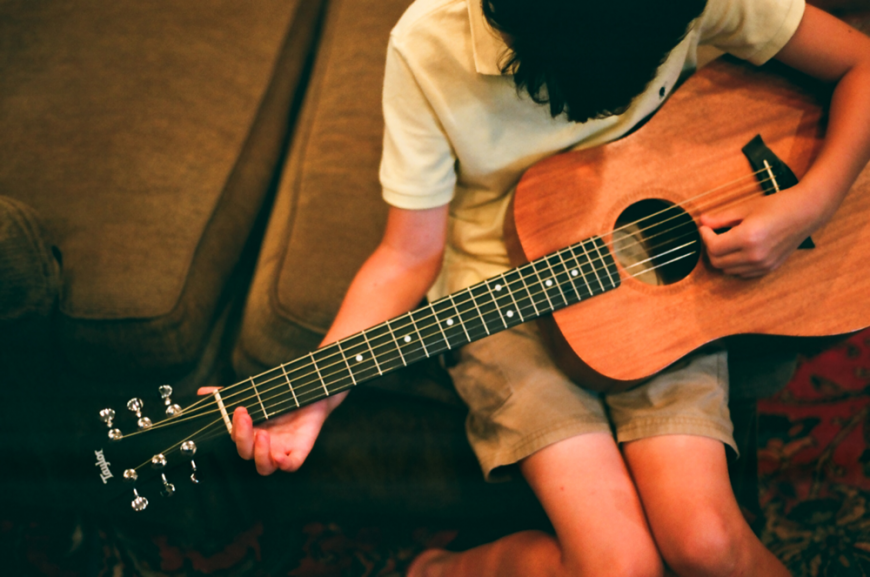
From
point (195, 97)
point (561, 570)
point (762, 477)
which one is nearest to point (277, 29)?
point (195, 97)

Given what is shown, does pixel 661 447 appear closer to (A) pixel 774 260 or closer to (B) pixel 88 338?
(A) pixel 774 260

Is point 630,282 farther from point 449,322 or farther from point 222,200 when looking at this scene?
point 222,200

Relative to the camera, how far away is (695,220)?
792 millimetres

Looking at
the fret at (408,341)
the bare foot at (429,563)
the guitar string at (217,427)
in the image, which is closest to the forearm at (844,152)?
the fret at (408,341)

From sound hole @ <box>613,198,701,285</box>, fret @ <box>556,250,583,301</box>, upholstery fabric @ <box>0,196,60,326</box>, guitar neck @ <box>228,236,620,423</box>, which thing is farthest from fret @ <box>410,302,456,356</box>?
upholstery fabric @ <box>0,196,60,326</box>

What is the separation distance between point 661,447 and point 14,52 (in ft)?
5.14

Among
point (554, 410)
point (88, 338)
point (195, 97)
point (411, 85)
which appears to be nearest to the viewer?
point (411, 85)

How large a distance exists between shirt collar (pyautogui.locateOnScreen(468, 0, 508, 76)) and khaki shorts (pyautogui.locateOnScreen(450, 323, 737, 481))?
0.43 metres

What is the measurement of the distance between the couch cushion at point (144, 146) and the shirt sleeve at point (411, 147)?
484 mm

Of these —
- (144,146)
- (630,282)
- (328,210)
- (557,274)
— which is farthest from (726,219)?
(144,146)

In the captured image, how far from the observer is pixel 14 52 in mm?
1144

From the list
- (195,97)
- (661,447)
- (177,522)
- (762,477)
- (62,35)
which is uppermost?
(62,35)

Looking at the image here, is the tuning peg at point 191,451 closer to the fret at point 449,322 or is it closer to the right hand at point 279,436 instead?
the right hand at point 279,436

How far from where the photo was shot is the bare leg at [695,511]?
28.1 inches
